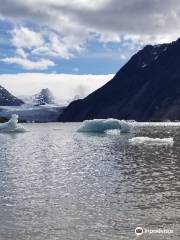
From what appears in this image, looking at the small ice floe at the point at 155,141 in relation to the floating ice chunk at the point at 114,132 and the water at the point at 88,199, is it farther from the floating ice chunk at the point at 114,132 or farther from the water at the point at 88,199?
the floating ice chunk at the point at 114,132

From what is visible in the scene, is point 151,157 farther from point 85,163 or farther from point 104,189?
point 104,189

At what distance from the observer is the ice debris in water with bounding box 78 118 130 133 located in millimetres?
117500

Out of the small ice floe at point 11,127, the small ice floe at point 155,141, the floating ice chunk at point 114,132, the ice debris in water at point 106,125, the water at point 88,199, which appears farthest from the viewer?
the small ice floe at point 11,127

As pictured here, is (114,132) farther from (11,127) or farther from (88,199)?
(88,199)

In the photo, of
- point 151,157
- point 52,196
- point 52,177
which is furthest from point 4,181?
point 151,157

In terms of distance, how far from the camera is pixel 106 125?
122m

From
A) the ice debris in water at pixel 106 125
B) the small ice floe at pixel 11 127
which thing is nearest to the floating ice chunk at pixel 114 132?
the ice debris in water at pixel 106 125

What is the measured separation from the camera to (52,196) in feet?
102

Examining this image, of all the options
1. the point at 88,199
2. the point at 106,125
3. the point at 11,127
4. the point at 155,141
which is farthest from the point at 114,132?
the point at 88,199

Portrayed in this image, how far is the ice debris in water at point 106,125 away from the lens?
118m

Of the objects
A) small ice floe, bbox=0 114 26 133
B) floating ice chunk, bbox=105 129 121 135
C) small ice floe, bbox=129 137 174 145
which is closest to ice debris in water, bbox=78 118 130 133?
floating ice chunk, bbox=105 129 121 135

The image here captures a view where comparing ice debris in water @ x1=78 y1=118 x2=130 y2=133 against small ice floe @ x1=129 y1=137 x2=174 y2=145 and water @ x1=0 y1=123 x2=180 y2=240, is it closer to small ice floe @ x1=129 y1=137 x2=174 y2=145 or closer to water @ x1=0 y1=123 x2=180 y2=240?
small ice floe @ x1=129 y1=137 x2=174 y2=145

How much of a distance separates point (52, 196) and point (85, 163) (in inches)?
775

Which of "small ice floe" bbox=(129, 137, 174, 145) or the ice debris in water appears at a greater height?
the ice debris in water
